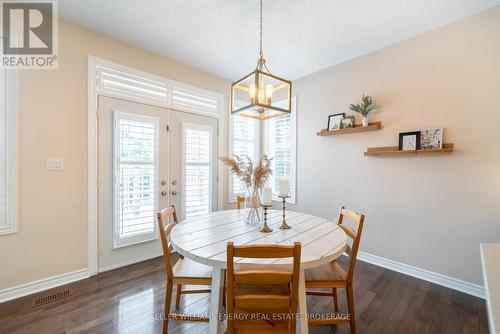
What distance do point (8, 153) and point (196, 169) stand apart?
1883mm

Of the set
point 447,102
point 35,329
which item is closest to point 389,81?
point 447,102

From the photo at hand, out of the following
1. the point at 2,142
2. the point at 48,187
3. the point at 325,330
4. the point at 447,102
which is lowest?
the point at 325,330

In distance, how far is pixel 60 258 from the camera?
7.30 feet

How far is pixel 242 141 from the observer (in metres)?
3.90

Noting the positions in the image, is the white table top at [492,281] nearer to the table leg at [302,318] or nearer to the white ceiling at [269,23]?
the table leg at [302,318]

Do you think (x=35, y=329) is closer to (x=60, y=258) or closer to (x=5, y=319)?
(x=5, y=319)

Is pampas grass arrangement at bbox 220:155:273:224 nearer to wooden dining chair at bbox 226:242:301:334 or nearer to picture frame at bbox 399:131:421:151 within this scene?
wooden dining chair at bbox 226:242:301:334

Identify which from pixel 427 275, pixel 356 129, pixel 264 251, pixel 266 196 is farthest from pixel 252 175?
pixel 427 275

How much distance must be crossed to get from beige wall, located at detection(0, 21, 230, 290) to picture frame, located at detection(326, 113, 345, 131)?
9.48ft

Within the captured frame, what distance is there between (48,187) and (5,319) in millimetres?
1096

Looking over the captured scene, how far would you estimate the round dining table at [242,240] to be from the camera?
47.9 inches

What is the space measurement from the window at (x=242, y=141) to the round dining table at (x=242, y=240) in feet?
5.34

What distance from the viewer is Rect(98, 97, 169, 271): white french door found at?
2.48 meters

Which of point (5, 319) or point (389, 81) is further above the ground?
point (389, 81)
